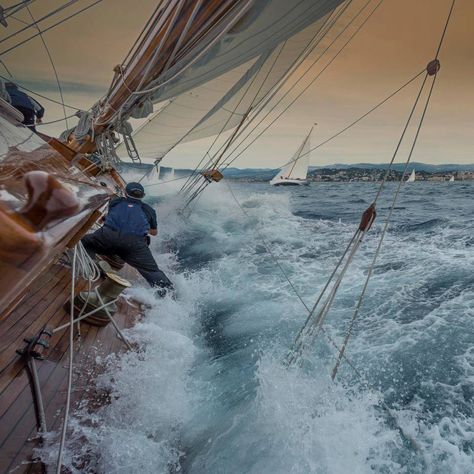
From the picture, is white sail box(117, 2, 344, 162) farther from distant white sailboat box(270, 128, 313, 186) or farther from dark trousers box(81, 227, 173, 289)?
distant white sailboat box(270, 128, 313, 186)

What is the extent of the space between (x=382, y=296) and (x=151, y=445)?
4296mm

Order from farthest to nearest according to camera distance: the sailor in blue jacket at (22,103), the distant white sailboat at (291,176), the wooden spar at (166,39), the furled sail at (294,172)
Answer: the distant white sailboat at (291,176) → the furled sail at (294,172) → the sailor in blue jacket at (22,103) → the wooden spar at (166,39)

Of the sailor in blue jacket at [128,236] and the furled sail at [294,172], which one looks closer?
the sailor in blue jacket at [128,236]

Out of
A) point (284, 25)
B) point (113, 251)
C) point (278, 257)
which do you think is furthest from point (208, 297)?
point (284, 25)

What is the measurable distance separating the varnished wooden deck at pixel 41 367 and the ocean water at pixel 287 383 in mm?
169

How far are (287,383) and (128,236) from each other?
8.45 ft

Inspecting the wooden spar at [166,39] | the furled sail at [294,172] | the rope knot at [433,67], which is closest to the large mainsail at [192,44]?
the wooden spar at [166,39]

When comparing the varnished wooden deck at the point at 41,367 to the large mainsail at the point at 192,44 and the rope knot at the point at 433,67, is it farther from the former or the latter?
Result: the rope knot at the point at 433,67

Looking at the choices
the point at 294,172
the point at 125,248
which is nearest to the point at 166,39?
the point at 125,248

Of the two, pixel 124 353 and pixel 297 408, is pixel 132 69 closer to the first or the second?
pixel 124 353

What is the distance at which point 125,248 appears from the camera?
4.23m

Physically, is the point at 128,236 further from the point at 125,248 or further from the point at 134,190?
the point at 134,190

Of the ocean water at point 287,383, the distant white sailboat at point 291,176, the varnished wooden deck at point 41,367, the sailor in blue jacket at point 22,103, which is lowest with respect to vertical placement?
the distant white sailboat at point 291,176

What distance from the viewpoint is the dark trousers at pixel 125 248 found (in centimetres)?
419
